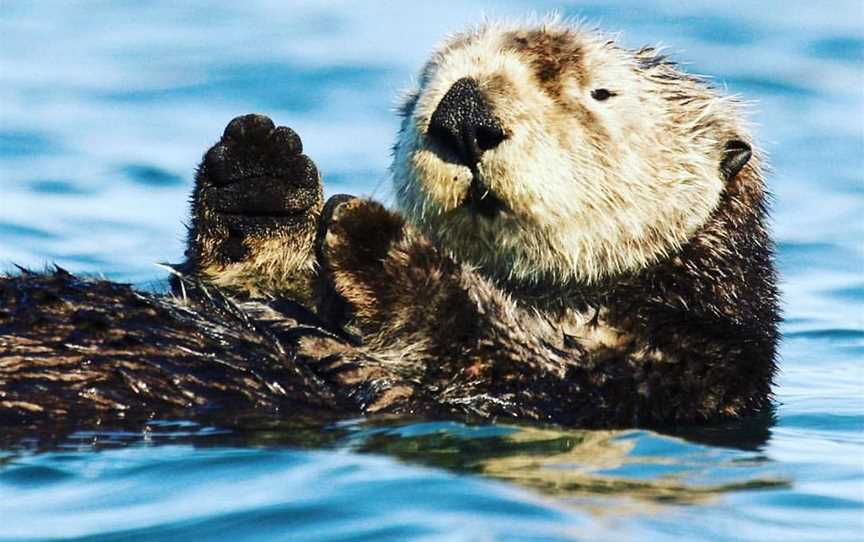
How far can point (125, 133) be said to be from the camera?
12250 mm

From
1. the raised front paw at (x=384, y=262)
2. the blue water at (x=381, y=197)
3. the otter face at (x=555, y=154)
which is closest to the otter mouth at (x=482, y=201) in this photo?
the otter face at (x=555, y=154)

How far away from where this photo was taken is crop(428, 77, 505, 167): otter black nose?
5.19 m

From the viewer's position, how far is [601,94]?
5809 millimetres

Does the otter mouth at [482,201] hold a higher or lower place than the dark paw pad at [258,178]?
lower

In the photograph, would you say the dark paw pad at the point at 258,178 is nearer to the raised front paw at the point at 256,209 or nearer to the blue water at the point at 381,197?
the raised front paw at the point at 256,209

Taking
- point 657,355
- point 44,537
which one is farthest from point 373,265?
point 44,537

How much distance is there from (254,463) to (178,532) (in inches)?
23.1

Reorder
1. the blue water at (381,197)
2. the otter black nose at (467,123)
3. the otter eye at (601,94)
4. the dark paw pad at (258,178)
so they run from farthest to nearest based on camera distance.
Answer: the dark paw pad at (258,178), the otter eye at (601,94), the otter black nose at (467,123), the blue water at (381,197)

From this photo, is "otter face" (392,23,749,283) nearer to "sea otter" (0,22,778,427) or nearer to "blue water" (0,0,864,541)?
"sea otter" (0,22,778,427)

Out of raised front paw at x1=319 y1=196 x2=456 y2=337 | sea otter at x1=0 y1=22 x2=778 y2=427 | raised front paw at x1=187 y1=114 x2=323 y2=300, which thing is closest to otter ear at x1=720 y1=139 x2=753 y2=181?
sea otter at x1=0 y1=22 x2=778 y2=427

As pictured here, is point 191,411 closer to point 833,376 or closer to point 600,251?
point 600,251

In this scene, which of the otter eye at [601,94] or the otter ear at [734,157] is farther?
the otter ear at [734,157]

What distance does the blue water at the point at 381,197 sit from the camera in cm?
445

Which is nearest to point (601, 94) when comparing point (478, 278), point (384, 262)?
point (478, 278)
